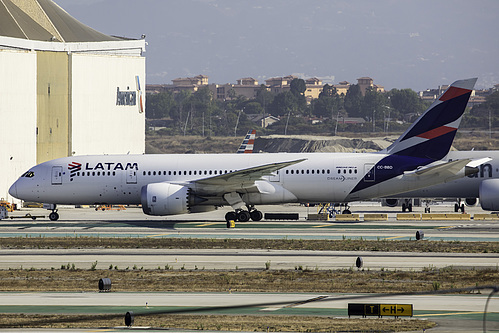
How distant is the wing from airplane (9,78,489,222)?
6cm

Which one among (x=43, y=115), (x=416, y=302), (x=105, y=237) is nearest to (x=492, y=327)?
(x=416, y=302)

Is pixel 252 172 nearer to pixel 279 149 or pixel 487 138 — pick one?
pixel 279 149

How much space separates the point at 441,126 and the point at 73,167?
24888 millimetres

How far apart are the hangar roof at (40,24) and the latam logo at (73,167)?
31516 mm

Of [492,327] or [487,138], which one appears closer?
[492,327]

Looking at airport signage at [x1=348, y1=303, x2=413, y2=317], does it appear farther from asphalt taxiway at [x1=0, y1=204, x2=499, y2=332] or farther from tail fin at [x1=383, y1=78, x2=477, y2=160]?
tail fin at [x1=383, y1=78, x2=477, y2=160]

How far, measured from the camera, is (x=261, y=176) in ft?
160

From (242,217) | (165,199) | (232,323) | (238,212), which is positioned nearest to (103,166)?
(165,199)

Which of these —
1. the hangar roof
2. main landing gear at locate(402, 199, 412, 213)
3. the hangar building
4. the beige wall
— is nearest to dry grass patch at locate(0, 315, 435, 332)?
main landing gear at locate(402, 199, 412, 213)

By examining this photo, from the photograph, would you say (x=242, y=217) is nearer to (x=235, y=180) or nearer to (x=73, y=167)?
(x=235, y=180)

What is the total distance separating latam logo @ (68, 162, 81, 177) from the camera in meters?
51.3

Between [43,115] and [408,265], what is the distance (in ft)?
184

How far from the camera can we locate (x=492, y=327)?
60.8 feet

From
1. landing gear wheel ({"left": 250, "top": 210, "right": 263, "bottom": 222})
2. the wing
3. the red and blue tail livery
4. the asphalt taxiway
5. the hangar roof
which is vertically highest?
the hangar roof
